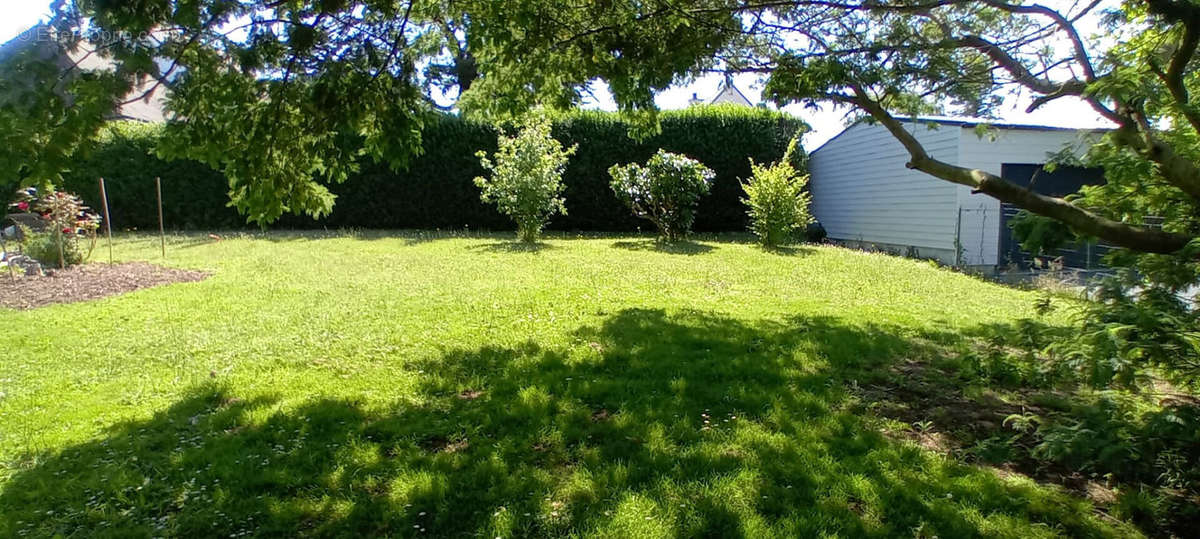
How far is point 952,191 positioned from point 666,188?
18.4 feet

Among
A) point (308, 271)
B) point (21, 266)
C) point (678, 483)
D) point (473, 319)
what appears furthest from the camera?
point (308, 271)

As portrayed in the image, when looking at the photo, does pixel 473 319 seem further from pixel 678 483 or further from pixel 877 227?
pixel 877 227

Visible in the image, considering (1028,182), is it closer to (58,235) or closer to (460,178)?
(460,178)

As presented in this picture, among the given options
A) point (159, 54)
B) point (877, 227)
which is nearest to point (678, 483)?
point (159, 54)

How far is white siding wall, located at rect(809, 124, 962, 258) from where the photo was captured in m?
12.5

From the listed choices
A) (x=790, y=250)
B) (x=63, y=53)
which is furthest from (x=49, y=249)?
(x=790, y=250)

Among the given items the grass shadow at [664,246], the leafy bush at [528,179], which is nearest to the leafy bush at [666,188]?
the grass shadow at [664,246]

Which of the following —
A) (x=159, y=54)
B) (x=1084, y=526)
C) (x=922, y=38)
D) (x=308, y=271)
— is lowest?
(x=1084, y=526)

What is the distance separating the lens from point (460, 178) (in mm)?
15672

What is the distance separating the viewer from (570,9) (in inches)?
234

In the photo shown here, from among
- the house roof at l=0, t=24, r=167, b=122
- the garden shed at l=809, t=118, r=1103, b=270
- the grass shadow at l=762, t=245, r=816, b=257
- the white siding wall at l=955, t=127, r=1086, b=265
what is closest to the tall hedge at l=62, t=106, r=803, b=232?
the garden shed at l=809, t=118, r=1103, b=270

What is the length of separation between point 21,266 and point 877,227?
624 inches

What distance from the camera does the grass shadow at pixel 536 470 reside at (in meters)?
2.72

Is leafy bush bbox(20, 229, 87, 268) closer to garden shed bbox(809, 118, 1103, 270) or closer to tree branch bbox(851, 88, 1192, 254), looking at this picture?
tree branch bbox(851, 88, 1192, 254)
